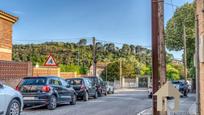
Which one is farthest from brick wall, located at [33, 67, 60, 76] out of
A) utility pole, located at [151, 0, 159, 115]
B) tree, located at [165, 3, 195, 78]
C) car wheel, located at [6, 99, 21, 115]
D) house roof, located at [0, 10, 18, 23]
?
utility pole, located at [151, 0, 159, 115]

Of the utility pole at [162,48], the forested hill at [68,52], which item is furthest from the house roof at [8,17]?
the forested hill at [68,52]

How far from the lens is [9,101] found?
11719 mm

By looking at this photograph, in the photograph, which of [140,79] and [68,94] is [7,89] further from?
[140,79]

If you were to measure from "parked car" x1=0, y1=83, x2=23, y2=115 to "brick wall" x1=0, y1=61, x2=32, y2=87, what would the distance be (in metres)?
10.7

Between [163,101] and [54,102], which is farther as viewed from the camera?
[54,102]

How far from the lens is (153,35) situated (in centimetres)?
1016

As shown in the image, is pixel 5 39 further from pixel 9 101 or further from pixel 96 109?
pixel 9 101

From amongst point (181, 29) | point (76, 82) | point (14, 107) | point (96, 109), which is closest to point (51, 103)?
point (96, 109)

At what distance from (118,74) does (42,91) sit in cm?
4928

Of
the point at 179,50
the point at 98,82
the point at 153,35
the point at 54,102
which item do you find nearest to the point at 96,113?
the point at 54,102

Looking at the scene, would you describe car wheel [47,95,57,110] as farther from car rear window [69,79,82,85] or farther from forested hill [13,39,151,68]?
forested hill [13,39,151,68]

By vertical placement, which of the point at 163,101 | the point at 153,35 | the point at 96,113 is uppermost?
the point at 153,35

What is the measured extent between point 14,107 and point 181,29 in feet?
120

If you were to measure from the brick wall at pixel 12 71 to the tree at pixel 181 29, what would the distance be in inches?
955
